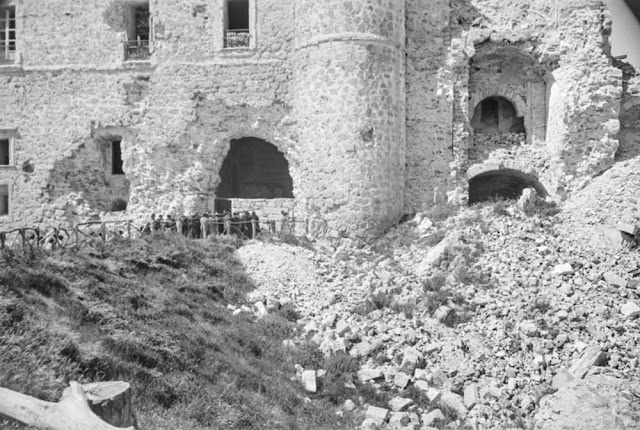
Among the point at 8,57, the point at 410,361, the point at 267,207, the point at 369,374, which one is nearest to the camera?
the point at 369,374

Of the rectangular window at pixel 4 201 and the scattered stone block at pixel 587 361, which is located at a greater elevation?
the rectangular window at pixel 4 201

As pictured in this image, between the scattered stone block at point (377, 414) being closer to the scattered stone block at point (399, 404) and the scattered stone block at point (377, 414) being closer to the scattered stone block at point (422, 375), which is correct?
the scattered stone block at point (399, 404)

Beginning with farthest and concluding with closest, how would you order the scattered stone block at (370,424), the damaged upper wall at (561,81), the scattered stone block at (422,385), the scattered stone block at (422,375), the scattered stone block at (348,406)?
the damaged upper wall at (561,81), the scattered stone block at (422,375), the scattered stone block at (422,385), the scattered stone block at (348,406), the scattered stone block at (370,424)

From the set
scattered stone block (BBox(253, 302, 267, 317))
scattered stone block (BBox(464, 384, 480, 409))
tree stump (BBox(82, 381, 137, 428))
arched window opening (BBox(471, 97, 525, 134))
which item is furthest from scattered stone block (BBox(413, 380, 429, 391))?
arched window opening (BBox(471, 97, 525, 134))

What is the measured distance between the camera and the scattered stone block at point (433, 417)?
1240cm

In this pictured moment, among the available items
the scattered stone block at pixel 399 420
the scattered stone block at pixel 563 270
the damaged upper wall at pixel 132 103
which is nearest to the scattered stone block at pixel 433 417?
the scattered stone block at pixel 399 420

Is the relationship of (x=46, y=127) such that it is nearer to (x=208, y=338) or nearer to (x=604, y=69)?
(x=208, y=338)

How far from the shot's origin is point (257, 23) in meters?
21.4

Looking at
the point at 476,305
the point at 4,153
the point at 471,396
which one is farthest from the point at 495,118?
the point at 4,153

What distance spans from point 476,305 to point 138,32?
1334cm

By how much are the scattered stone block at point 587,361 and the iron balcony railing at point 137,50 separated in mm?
14195

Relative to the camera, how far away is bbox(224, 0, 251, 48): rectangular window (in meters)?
21.7

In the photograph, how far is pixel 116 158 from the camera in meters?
23.1

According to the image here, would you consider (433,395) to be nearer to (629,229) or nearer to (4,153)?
(629,229)
